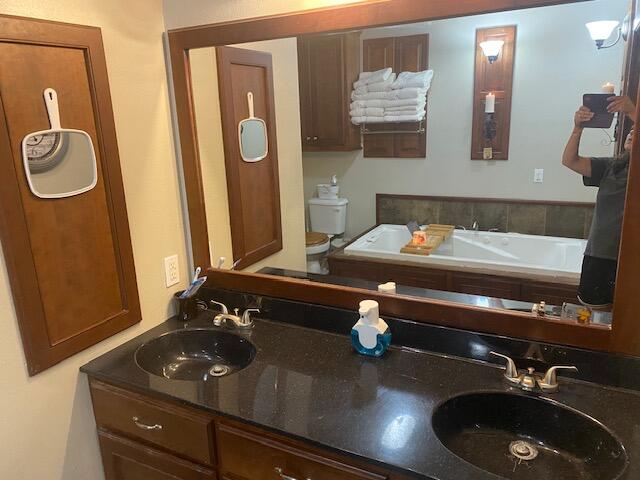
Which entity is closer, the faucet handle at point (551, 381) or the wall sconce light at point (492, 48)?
the faucet handle at point (551, 381)

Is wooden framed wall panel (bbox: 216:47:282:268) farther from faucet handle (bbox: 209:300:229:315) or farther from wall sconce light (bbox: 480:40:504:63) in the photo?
wall sconce light (bbox: 480:40:504:63)

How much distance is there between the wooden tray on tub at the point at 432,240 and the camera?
1.54 m

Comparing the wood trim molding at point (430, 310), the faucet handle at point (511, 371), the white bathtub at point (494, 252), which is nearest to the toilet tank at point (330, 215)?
the white bathtub at point (494, 252)

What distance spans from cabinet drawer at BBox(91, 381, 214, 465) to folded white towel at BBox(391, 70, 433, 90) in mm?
1171

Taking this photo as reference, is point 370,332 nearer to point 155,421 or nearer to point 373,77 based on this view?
point 155,421

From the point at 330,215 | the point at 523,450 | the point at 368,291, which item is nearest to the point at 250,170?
the point at 330,215

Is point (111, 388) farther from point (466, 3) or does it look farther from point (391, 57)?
point (466, 3)

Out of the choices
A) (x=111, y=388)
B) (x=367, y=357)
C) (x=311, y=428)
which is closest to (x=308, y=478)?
(x=311, y=428)

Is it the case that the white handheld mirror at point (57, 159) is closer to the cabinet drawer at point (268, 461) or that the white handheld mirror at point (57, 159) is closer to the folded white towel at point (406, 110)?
the cabinet drawer at point (268, 461)

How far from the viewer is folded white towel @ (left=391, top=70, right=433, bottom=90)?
58.3 inches

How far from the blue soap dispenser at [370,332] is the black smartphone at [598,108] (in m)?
0.78

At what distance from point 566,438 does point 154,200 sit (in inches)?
57.6

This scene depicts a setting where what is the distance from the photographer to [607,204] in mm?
1238

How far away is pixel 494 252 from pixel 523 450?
0.57 m
